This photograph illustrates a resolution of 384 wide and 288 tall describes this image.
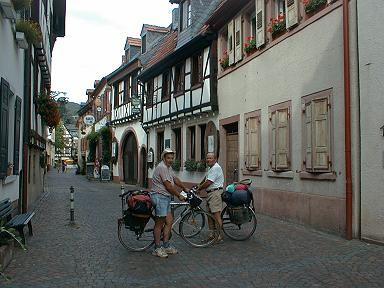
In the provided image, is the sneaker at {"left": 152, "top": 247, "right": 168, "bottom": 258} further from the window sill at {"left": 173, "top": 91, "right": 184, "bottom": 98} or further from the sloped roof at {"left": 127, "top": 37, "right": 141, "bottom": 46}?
the sloped roof at {"left": 127, "top": 37, "right": 141, "bottom": 46}

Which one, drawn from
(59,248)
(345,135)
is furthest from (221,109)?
(59,248)

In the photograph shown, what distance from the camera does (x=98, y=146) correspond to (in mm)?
40000

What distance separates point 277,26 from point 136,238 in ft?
21.5

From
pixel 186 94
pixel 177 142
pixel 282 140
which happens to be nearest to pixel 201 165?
pixel 186 94

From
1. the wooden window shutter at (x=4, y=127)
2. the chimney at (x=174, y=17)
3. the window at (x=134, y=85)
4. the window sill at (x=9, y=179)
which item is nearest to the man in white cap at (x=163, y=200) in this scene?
the wooden window shutter at (x=4, y=127)

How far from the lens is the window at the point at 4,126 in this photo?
346 inches

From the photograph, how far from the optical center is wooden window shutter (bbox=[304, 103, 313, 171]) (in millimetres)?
10555

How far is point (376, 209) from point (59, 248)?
17.6 ft

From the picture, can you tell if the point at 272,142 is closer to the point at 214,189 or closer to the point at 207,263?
the point at 214,189

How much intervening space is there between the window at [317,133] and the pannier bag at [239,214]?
199 centimetres

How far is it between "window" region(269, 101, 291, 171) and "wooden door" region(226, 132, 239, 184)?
296cm

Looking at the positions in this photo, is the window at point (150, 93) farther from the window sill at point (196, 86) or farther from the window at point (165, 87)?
the window sill at point (196, 86)

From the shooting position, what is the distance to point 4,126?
9.04 meters

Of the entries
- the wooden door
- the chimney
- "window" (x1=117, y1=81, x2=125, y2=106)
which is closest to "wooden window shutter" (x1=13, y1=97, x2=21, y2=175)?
the wooden door
